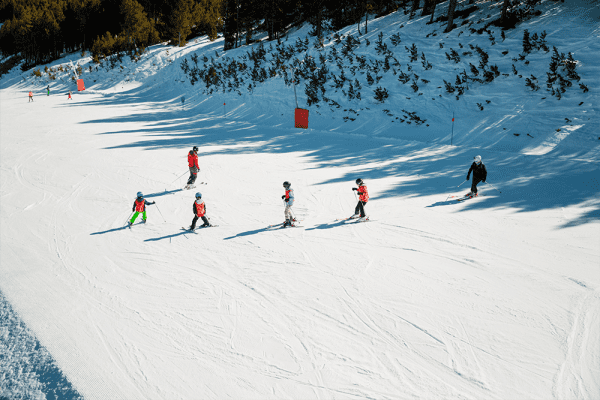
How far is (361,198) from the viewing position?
9.80 metres

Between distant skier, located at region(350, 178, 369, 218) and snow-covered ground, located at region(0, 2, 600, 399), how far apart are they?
411 mm

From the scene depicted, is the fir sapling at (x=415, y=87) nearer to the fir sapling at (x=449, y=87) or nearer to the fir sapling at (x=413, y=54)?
the fir sapling at (x=449, y=87)

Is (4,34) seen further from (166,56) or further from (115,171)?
(115,171)

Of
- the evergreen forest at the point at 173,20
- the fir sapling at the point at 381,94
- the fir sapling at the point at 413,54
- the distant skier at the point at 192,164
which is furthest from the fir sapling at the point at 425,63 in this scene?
the distant skier at the point at 192,164

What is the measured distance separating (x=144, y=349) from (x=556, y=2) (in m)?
28.6

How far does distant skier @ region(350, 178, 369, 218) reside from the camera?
970 cm

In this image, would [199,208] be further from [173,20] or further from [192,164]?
[173,20]

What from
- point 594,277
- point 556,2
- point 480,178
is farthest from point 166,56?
point 594,277

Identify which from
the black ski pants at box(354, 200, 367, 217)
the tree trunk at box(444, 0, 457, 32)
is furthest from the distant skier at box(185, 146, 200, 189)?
the tree trunk at box(444, 0, 457, 32)

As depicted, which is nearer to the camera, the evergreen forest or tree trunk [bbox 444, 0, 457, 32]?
tree trunk [bbox 444, 0, 457, 32]

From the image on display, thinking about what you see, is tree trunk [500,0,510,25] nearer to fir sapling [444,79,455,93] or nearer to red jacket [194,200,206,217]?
fir sapling [444,79,455,93]

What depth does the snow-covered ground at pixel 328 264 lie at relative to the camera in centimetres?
515

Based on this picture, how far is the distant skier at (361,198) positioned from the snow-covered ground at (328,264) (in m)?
0.41

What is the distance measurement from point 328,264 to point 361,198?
2590 millimetres
